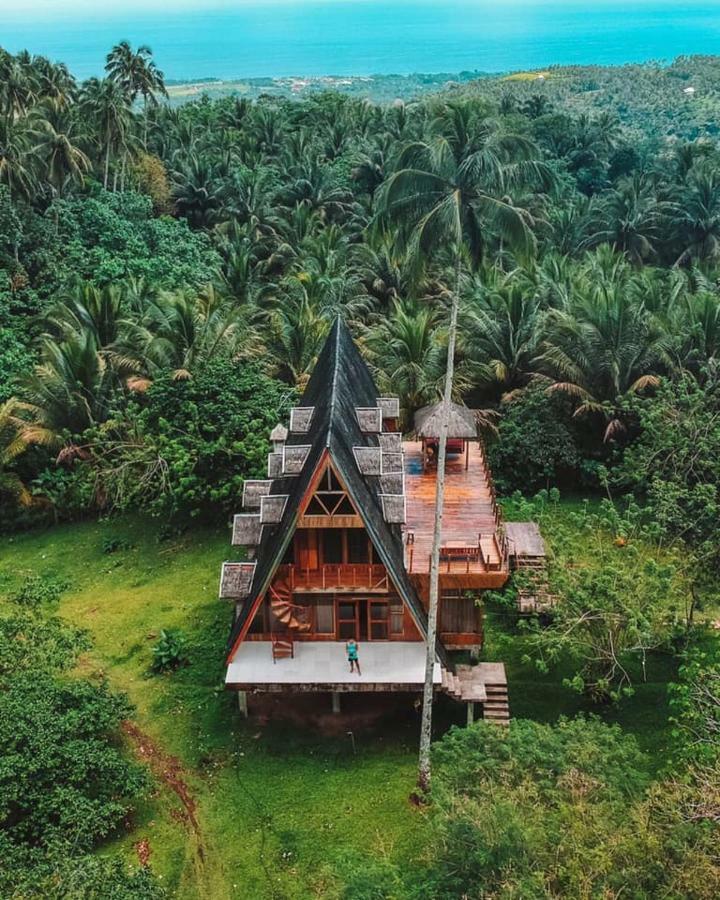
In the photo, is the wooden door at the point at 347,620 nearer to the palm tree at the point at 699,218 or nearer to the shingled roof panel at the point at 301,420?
the shingled roof panel at the point at 301,420

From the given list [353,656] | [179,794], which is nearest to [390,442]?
[353,656]

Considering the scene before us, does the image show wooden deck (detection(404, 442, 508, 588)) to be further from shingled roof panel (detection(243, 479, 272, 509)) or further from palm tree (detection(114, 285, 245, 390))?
palm tree (detection(114, 285, 245, 390))

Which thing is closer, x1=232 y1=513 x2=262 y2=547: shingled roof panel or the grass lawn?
the grass lawn

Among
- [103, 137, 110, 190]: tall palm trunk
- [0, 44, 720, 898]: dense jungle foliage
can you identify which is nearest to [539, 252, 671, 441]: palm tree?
[0, 44, 720, 898]: dense jungle foliage

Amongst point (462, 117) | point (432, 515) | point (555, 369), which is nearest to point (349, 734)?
point (432, 515)

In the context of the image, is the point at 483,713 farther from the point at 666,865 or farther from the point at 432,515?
the point at 666,865

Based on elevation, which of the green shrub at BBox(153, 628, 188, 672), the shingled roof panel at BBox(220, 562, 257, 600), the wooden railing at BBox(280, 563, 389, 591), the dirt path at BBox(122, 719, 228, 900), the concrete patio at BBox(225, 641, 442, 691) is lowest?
the dirt path at BBox(122, 719, 228, 900)

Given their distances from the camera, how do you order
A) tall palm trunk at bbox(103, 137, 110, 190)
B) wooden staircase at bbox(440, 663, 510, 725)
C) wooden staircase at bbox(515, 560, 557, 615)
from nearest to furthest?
wooden staircase at bbox(440, 663, 510, 725) → wooden staircase at bbox(515, 560, 557, 615) → tall palm trunk at bbox(103, 137, 110, 190)

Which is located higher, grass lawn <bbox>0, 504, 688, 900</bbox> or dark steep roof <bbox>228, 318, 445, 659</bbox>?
dark steep roof <bbox>228, 318, 445, 659</bbox>
